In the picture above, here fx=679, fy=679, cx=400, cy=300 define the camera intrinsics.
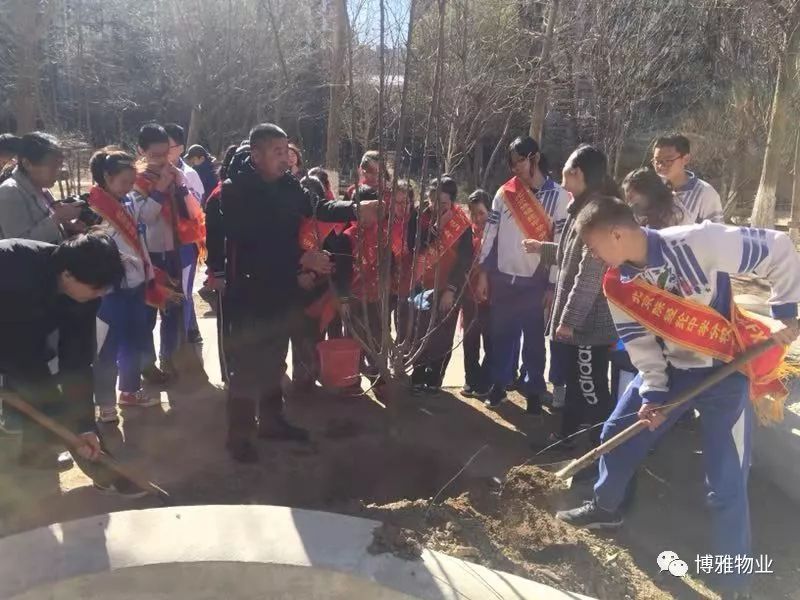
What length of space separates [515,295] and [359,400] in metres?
1.18

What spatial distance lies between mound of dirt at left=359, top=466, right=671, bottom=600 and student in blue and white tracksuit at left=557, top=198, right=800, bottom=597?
16.0 inches

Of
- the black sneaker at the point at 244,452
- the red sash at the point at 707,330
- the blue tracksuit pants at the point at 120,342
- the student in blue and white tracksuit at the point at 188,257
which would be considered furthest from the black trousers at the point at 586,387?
the student in blue and white tracksuit at the point at 188,257

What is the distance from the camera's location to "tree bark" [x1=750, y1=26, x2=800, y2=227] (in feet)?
29.8

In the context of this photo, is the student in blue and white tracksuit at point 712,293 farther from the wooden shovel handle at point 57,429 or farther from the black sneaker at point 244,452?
the wooden shovel handle at point 57,429

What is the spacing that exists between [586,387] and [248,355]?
1756 mm

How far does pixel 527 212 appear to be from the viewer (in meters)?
3.97

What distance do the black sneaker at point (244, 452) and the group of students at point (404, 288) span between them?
0.01m

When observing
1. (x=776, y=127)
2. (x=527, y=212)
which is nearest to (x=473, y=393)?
(x=527, y=212)

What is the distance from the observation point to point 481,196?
16.0 feet

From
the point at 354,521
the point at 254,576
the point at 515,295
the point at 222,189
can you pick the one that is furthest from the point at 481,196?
the point at 254,576

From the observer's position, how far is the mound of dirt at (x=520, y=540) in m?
2.42

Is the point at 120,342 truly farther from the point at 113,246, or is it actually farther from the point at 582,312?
the point at 582,312

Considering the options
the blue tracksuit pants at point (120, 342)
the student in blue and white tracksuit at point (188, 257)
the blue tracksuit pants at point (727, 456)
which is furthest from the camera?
the student in blue and white tracksuit at point (188, 257)

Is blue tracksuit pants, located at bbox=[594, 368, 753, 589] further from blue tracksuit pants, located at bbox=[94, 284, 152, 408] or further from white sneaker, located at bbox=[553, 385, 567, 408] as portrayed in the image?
blue tracksuit pants, located at bbox=[94, 284, 152, 408]
